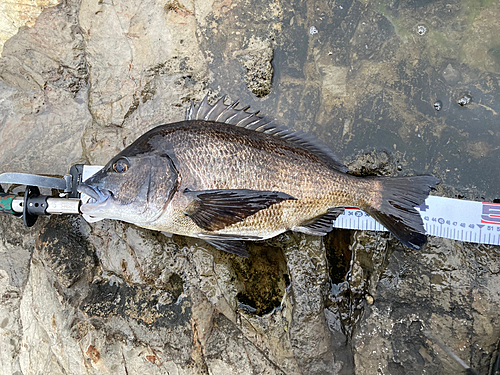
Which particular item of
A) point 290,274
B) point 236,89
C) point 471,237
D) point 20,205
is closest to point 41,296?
point 20,205

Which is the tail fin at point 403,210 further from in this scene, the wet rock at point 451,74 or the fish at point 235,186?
the wet rock at point 451,74

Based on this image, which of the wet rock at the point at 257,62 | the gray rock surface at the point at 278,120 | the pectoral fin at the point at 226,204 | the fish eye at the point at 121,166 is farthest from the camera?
the wet rock at the point at 257,62

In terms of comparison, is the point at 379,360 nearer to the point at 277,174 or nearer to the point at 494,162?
the point at 277,174

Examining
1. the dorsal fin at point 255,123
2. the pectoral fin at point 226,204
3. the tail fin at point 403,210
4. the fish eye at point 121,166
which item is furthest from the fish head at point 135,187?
the tail fin at point 403,210

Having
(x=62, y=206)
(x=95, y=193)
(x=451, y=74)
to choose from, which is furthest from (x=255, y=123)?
(x=451, y=74)

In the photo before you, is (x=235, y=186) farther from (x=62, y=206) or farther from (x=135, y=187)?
(x=62, y=206)

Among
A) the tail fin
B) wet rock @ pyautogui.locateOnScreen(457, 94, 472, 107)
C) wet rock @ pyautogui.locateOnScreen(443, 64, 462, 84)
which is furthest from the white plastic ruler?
wet rock @ pyautogui.locateOnScreen(443, 64, 462, 84)
